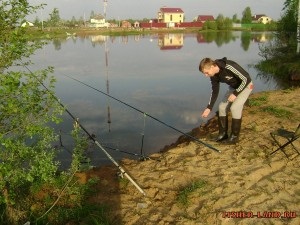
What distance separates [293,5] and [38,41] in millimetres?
29749

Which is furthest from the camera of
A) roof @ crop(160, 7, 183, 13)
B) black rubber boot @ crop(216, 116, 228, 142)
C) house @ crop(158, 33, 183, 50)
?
roof @ crop(160, 7, 183, 13)

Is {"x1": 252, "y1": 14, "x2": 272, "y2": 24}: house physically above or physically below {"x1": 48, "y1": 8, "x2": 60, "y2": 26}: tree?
above

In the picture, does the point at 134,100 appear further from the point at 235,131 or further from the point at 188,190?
the point at 188,190

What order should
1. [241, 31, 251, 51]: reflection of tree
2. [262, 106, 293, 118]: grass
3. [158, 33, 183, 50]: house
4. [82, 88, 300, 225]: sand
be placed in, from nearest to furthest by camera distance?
[82, 88, 300, 225]: sand < [262, 106, 293, 118]: grass < [241, 31, 251, 51]: reflection of tree < [158, 33, 183, 50]: house

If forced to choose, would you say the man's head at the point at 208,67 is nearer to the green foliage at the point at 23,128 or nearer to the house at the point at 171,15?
the green foliage at the point at 23,128

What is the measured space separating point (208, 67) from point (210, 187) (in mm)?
2428

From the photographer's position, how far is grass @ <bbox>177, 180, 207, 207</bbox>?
570 cm

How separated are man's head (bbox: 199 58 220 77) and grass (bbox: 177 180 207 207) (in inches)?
89.1

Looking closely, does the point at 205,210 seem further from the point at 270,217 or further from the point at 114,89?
the point at 114,89

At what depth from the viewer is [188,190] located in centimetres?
596

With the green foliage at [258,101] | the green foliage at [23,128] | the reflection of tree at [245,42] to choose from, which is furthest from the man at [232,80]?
the reflection of tree at [245,42]

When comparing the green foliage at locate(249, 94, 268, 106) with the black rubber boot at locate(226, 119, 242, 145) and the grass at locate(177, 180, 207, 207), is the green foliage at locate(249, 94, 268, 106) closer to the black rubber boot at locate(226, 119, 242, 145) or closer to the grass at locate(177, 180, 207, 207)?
the black rubber boot at locate(226, 119, 242, 145)

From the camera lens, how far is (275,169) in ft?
20.8
